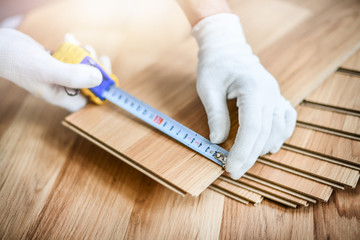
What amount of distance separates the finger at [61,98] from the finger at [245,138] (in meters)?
0.76

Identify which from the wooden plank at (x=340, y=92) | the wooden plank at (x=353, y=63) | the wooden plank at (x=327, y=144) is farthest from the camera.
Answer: the wooden plank at (x=353, y=63)

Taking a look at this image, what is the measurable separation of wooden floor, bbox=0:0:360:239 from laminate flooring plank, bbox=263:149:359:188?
0.08 meters

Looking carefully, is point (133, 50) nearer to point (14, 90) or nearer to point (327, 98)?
point (14, 90)

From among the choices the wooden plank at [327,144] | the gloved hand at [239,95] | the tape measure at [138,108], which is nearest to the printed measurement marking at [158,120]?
the tape measure at [138,108]

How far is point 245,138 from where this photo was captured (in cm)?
98

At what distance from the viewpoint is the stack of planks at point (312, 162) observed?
1047 millimetres

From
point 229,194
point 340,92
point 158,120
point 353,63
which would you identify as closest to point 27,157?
point 158,120

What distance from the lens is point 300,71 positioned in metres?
1.36

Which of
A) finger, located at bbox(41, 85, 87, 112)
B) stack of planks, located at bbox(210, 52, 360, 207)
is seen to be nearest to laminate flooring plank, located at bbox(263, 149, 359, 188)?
stack of planks, located at bbox(210, 52, 360, 207)

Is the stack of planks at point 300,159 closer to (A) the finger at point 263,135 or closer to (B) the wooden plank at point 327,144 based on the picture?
(B) the wooden plank at point 327,144

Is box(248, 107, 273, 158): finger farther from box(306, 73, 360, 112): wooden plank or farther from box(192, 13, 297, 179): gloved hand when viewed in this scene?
box(306, 73, 360, 112): wooden plank

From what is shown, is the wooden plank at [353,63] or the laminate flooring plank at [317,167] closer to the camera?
the laminate flooring plank at [317,167]

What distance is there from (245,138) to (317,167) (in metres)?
0.33

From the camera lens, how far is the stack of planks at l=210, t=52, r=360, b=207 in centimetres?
105
